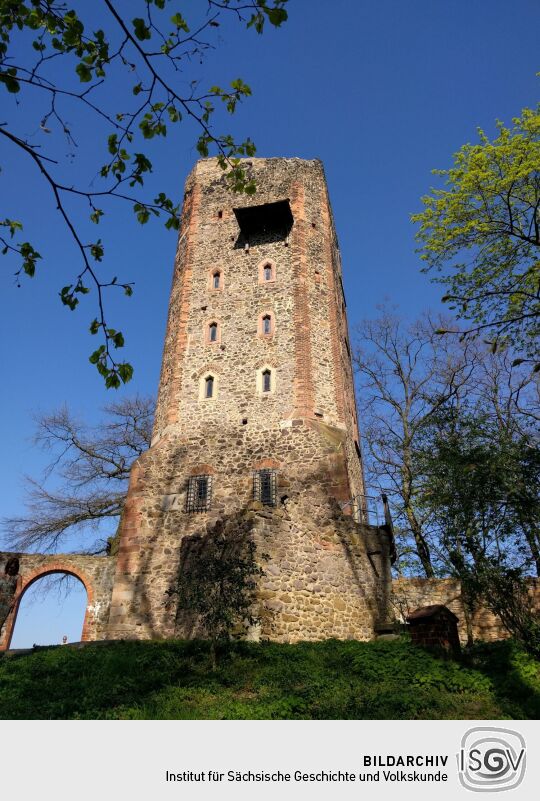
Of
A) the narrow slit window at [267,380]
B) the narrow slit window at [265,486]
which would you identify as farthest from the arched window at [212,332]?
the narrow slit window at [265,486]

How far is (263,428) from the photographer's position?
15.9 metres

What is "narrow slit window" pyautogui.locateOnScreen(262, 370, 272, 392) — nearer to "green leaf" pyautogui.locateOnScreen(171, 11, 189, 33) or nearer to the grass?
the grass

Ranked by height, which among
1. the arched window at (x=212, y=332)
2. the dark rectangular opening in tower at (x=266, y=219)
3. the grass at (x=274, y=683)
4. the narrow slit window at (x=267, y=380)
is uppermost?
the dark rectangular opening in tower at (x=266, y=219)

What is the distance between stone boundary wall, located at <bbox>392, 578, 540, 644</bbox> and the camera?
1391 cm

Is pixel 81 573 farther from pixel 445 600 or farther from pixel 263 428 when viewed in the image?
pixel 445 600

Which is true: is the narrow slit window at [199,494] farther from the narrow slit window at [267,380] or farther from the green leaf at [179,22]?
the green leaf at [179,22]

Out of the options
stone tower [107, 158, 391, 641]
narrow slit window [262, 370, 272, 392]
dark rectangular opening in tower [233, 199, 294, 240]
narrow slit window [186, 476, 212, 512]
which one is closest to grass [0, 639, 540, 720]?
stone tower [107, 158, 391, 641]

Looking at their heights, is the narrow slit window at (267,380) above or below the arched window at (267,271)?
below

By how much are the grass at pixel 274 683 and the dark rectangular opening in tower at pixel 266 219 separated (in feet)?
44.3

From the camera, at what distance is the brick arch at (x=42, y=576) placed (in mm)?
15453

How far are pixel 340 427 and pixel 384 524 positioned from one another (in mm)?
3186

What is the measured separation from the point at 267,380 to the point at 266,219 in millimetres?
6404
